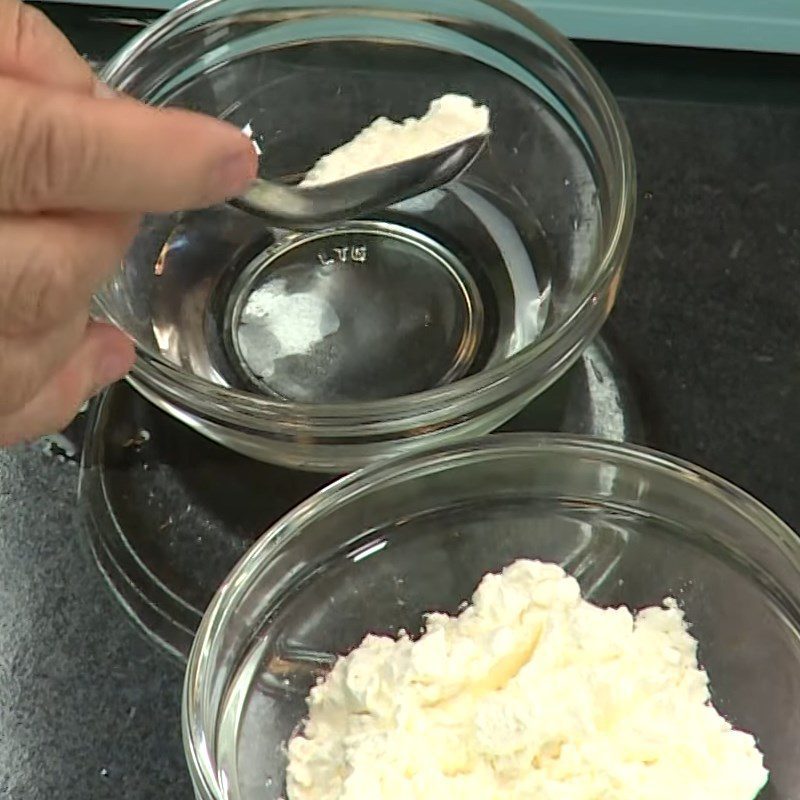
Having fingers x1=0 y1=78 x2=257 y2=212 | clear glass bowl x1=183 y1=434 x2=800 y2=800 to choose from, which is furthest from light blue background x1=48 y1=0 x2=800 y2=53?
fingers x1=0 y1=78 x2=257 y2=212

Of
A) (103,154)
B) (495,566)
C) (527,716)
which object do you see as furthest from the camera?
(495,566)

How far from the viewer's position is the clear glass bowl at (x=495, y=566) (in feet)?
2.25

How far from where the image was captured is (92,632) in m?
0.78

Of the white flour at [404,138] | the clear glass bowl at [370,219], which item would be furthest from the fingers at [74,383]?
the white flour at [404,138]

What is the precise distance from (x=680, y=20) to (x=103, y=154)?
61 centimetres

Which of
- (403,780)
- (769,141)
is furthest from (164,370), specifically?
(769,141)

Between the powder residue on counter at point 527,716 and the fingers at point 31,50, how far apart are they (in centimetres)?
35

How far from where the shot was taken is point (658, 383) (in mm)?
862

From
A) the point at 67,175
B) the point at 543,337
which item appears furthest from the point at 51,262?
the point at 543,337

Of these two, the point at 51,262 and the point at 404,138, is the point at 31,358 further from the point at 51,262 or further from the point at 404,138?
the point at 404,138

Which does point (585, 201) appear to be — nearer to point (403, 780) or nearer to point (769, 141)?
point (769, 141)

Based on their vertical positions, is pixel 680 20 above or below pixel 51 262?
below

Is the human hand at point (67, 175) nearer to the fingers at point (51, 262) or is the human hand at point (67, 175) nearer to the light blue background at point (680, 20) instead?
the fingers at point (51, 262)

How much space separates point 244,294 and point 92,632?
0.87 feet
